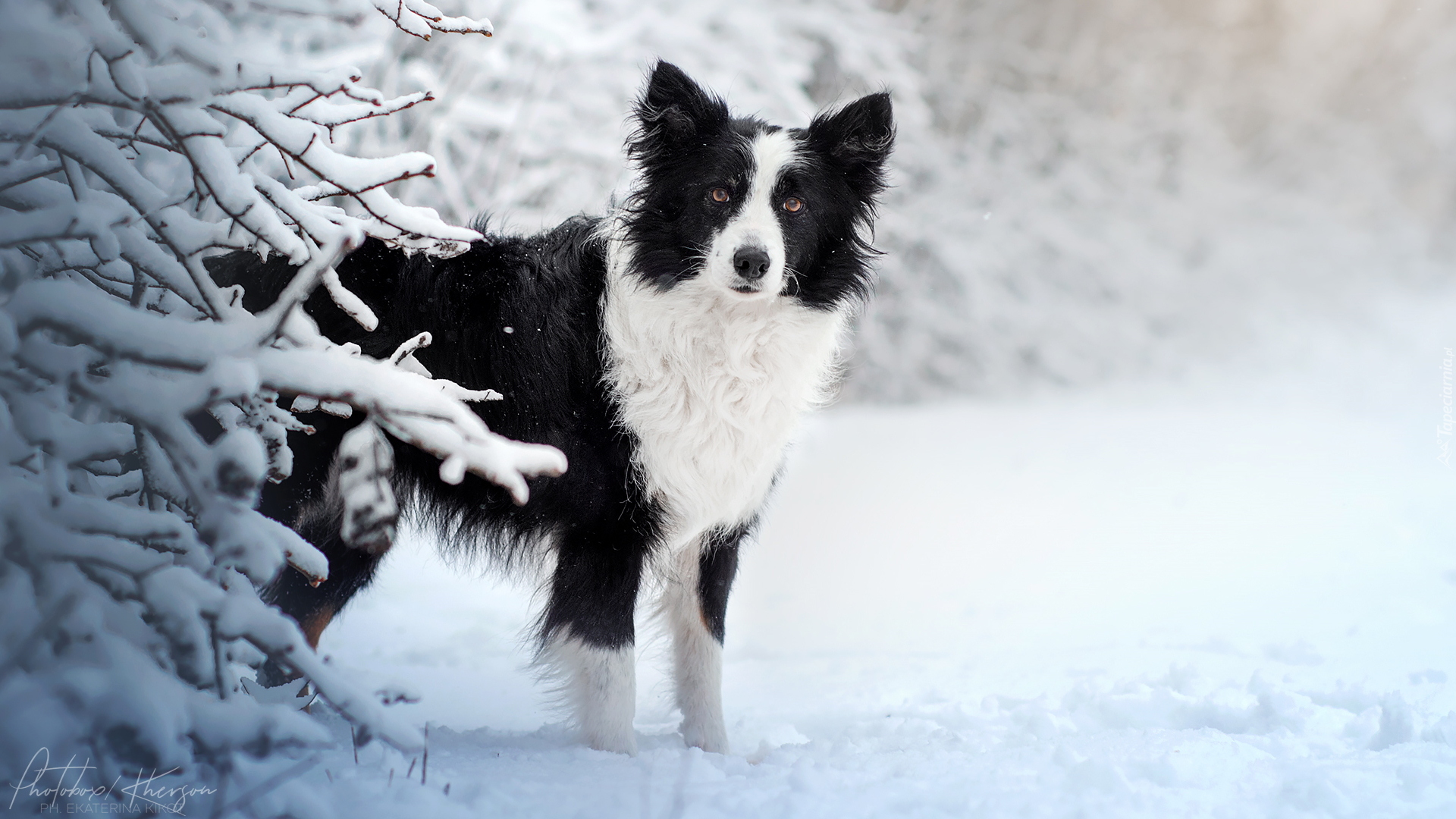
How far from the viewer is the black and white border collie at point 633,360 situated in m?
2.75

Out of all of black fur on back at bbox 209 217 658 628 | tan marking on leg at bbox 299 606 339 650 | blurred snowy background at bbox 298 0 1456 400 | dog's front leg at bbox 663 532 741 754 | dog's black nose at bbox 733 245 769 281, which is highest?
blurred snowy background at bbox 298 0 1456 400

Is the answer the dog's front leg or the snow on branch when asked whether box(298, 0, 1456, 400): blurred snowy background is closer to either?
the dog's front leg

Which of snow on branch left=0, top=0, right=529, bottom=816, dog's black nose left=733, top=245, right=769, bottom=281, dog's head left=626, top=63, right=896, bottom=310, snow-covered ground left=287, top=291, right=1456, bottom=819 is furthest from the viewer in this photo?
dog's head left=626, top=63, right=896, bottom=310

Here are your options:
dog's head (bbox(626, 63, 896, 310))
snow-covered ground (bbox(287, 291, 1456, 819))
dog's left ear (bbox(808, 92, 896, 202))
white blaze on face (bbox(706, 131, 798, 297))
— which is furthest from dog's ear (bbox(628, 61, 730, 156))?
snow-covered ground (bbox(287, 291, 1456, 819))

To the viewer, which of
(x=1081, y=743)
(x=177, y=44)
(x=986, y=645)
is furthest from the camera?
(x=986, y=645)

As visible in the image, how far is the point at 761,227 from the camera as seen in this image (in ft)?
9.09

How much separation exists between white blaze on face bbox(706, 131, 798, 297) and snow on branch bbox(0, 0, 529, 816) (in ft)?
3.44

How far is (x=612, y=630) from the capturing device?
271 centimetres

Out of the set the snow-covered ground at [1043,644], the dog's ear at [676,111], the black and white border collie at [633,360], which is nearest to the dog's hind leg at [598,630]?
the black and white border collie at [633,360]

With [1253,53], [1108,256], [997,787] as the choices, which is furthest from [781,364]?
[1253,53]

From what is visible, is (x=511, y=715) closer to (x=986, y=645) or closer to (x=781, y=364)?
(x=781, y=364)

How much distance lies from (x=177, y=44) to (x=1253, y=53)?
12327 mm

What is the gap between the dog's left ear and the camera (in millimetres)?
3023

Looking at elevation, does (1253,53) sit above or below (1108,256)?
above
